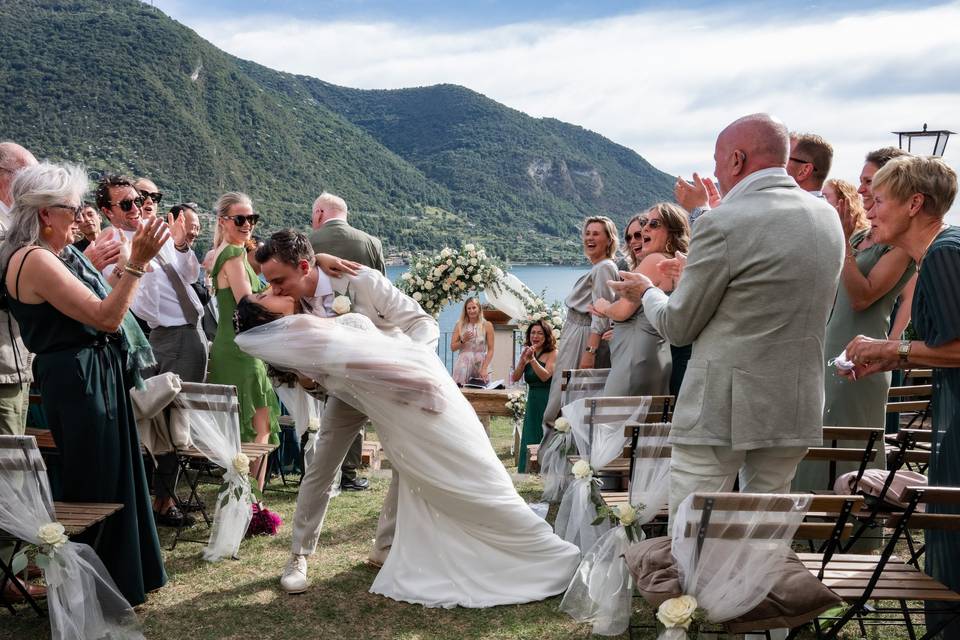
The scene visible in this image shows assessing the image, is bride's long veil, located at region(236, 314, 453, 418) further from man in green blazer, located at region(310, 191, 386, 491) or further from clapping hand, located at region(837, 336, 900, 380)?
man in green blazer, located at region(310, 191, 386, 491)

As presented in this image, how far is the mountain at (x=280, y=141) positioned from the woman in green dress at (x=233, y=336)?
73.3ft

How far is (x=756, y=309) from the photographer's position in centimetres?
318

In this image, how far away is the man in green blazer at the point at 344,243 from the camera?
268 inches

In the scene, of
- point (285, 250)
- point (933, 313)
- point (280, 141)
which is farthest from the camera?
point (280, 141)

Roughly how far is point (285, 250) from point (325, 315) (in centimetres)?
45

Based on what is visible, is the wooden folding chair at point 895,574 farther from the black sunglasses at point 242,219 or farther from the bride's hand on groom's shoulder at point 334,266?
the black sunglasses at point 242,219

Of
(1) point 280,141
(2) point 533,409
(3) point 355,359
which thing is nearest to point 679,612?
(3) point 355,359

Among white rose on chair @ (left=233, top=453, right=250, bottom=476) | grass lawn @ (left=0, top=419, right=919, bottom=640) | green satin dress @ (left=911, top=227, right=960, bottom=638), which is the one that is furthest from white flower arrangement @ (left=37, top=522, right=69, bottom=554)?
green satin dress @ (left=911, top=227, right=960, bottom=638)

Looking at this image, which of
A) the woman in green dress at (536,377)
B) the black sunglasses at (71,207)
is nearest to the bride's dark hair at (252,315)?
the black sunglasses at (71,207)

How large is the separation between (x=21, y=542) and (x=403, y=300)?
7.33 ft

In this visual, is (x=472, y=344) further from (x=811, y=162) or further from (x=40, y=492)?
(x=40, y=492)

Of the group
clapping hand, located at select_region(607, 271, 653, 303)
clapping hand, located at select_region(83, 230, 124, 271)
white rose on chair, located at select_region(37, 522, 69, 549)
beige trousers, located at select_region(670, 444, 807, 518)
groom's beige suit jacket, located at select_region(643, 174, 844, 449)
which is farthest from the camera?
clapping hand, located at select_region(83, 230, 124, 271)

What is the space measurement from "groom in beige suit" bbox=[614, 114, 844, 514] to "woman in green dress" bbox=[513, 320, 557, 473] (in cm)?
463

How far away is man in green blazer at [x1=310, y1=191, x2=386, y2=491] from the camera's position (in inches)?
268
